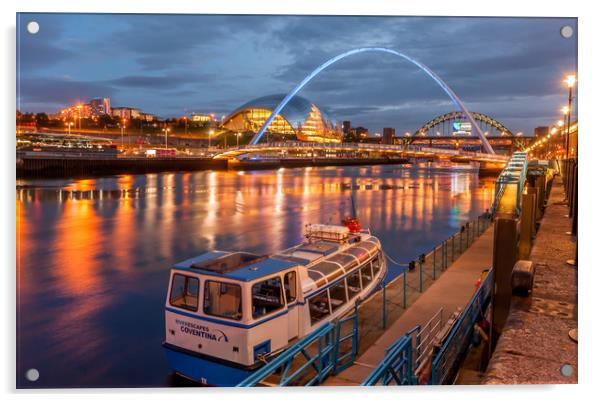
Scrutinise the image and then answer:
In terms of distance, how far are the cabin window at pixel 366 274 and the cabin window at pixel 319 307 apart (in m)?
1.40

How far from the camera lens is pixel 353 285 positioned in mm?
7441

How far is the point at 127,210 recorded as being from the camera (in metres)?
25.4

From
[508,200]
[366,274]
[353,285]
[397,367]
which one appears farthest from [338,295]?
[508,200]

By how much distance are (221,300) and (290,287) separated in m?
0.75

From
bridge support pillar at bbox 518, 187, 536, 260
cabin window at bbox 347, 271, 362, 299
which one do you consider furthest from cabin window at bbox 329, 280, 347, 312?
bridge support pillar at bbox 518, 187, 536, 260

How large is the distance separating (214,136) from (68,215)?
240 ft

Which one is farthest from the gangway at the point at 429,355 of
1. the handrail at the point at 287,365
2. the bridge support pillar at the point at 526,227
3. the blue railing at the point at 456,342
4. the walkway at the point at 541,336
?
the bridge support pillar at the point at 526,227

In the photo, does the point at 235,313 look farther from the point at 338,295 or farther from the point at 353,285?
the point at 353,285

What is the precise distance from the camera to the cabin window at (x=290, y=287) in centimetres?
570

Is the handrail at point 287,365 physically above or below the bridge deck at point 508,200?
below

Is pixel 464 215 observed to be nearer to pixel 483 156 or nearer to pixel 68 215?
pixel 68 215

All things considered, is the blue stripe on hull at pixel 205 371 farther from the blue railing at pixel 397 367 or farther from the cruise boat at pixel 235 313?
the blue railing at pixel 397 367

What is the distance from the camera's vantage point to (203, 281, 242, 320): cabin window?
5289 millimetres

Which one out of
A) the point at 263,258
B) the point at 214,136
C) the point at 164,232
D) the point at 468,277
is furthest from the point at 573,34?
the point at 214,136
